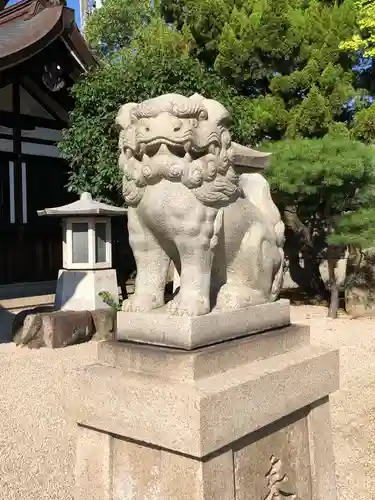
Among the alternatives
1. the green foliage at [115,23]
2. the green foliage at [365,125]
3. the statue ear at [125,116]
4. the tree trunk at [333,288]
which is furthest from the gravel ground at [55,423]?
the green foliage at [115,23]

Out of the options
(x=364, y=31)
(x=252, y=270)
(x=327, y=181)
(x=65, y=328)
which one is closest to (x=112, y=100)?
(x=327, y=181)

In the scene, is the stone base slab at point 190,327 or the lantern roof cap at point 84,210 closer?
the stone base slab at point 190,327

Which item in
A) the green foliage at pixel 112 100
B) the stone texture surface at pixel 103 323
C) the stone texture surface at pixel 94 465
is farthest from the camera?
the green foliage at pixel 112 100

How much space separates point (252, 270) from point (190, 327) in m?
0.53

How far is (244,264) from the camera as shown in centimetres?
245

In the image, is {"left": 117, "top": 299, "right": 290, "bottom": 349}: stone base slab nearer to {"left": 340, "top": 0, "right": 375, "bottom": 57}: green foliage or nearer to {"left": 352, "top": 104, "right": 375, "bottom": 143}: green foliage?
Answer: {"left": 352, "top": 104, "right": 375, "bottom": 143}: green foliage

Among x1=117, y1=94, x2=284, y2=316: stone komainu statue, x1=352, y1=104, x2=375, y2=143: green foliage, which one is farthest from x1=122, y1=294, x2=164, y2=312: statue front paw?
x1=352, y1=104, x2=375, y2=143: green foliage

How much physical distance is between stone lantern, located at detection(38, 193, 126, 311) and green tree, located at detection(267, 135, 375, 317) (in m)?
2.56

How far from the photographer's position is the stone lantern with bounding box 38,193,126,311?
779 cm

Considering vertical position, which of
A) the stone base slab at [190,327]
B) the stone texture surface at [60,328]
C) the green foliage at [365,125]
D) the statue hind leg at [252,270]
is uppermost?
the green foliage at [365,125]

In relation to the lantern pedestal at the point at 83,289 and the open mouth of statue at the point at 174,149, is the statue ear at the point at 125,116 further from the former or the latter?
the lantern pedestal at the point at 83,289

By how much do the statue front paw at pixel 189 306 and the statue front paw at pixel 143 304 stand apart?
0.40ft

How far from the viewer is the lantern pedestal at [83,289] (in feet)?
25.5

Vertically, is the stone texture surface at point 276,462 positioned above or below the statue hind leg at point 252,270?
below
